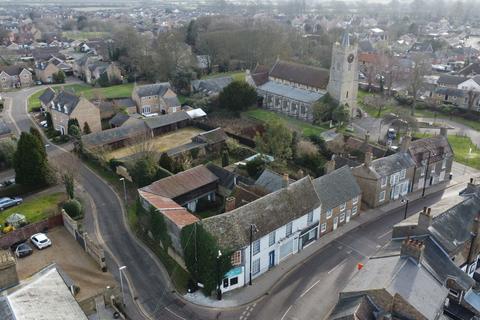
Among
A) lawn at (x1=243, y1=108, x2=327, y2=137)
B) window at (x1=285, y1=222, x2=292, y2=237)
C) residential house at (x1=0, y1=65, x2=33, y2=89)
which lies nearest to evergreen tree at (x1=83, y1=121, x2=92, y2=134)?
lawn at (x1=243, y1=108, x2=327, y2=137)

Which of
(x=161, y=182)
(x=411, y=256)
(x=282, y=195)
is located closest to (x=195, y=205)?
(x=161, y=182)

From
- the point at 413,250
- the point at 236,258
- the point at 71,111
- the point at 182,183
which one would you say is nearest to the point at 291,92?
the point at 71,111

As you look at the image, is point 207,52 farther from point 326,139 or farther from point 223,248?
point 223,248

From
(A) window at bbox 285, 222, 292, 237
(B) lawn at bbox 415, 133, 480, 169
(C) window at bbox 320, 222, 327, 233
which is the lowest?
(B) lawn at bbox 415, 133, 480, 169

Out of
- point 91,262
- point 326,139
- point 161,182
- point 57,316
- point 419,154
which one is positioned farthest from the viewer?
point 326,139

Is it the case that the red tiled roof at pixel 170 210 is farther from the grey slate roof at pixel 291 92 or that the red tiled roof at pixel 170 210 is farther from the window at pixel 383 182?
the grey slate roof at pixel 291 92

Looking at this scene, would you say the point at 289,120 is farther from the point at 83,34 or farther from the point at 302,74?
the point at 83,34

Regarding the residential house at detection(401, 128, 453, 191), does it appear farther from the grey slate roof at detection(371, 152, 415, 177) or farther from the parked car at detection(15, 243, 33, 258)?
the parked car at detection(15, 243, 33, 258)
